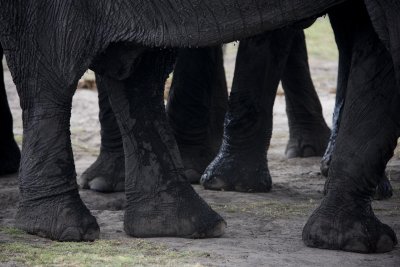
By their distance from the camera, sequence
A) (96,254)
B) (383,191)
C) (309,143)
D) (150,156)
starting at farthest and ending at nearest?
1. (309,143)
2. (383,191)
3. (150,156)
4. (96,254)

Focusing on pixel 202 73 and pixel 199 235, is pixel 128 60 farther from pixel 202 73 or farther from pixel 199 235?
pixel 202 73

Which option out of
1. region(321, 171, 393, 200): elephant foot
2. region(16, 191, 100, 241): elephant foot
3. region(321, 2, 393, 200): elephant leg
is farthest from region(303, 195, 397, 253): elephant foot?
region(321, 171, 393, 200): elephant foot

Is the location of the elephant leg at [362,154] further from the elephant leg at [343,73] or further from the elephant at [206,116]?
the elephant at [206,116]

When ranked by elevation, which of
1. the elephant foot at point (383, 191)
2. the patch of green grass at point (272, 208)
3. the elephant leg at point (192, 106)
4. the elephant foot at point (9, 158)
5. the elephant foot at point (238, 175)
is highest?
the elephant leg at point (192, 106)

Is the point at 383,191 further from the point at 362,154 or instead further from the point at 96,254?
the point at 96,254

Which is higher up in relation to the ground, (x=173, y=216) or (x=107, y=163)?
(x=107, y=163)

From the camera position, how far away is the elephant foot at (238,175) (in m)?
6.13

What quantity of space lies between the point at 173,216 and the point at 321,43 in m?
12.2

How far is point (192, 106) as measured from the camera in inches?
262

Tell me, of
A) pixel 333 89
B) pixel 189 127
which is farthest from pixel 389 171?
pixel 333 89

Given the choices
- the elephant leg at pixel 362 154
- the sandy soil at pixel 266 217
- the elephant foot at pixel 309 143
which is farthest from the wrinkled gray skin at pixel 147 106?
the elephant foot at pixel 309 143

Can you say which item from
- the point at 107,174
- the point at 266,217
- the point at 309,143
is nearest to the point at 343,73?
the point at 266,217

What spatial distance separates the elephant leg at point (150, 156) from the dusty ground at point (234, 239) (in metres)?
0.11

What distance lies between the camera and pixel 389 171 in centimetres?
695
